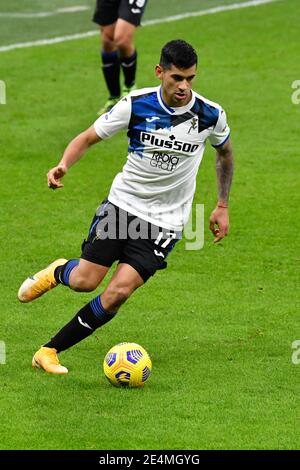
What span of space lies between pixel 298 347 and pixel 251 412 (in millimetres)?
1434

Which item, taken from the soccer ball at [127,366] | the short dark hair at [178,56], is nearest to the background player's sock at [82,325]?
the soccer ball at [127,366]

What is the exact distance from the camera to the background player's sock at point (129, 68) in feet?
53.6

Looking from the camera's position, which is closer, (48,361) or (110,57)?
(48,361)

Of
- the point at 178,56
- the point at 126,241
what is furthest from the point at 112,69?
the point at 178,56

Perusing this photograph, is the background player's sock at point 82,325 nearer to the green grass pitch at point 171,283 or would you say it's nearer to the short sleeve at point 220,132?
the green grass pitch at point 171,283

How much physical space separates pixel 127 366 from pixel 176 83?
Result: 201 cm

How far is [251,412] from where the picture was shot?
8422 millimetres

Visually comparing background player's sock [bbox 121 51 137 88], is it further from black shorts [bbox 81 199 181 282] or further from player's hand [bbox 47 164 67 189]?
player's hand [bbox 47 164 67 189]

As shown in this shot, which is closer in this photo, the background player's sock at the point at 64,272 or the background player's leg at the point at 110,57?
the background player's sock at the point at 64,272

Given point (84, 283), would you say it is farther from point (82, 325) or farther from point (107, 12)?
point (107, 12)

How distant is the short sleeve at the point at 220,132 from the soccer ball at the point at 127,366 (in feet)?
5.42

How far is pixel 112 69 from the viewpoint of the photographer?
648 inches

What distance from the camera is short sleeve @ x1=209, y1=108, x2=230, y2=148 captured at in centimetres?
934
